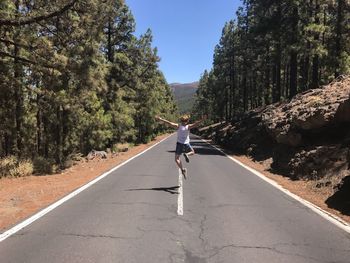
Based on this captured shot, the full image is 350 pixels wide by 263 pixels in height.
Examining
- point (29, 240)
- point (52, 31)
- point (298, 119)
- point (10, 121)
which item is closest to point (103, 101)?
point (10, 121)

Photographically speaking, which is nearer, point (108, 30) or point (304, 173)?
point (304, 173)

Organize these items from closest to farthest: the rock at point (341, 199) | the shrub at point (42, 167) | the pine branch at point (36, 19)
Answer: the rock at point (341, 199) < the pine branch at point (36, 19) < the shrub at point (42, 167)

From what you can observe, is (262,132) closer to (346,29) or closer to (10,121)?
(346,29)

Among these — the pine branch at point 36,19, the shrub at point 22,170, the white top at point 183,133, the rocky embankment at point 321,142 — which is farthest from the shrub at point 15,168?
the rocky embankment at point 321,142

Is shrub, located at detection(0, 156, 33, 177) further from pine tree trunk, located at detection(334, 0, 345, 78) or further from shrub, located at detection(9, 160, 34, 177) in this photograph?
pine tree trunk, located at detection(334, 0, 345, 78)

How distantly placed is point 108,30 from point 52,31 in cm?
1900

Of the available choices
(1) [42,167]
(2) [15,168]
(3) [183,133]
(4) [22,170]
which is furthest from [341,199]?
(1) [42,167]

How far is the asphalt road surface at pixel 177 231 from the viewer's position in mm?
6391

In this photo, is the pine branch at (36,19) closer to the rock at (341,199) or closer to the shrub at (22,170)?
the shrub at (22,170)

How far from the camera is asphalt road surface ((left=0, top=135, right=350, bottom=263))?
639cm

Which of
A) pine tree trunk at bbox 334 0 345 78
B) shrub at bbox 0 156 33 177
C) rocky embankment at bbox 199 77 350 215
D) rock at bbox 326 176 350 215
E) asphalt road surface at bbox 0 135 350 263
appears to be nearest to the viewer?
asphalt road surface at bbox 0 135 350 263

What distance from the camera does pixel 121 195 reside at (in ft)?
38.5

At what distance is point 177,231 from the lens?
778 centimetres

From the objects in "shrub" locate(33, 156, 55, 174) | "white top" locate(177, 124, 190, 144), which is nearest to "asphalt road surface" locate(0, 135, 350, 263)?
"white top" locate(177, 124, 190, 144)
